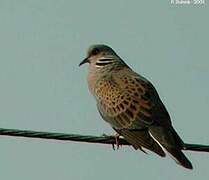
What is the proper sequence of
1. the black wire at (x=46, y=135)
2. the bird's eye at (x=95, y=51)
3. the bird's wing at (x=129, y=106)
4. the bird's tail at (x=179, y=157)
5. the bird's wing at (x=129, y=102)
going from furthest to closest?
the bird's eye at (x=95, y=51) < the bird's wing at (x=129, y=102) < the bird's wing at (x=129, y=106) < the bird's tail at (x=179, y=157) < the black wire at (x=46, y=135)

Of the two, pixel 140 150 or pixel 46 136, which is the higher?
pixel 46 136

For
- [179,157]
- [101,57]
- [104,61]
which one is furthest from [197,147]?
[101,57]

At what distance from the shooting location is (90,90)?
32.7ft

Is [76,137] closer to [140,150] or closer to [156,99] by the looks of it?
[140,150]

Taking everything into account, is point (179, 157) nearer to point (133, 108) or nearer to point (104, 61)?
point (133, 108)

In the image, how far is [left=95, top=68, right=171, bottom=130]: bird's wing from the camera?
870 centimetres

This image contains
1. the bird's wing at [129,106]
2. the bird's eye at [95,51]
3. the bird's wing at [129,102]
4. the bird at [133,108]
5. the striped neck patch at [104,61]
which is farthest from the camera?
the bird's eye at [95,51]

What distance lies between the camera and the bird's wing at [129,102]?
343 inches

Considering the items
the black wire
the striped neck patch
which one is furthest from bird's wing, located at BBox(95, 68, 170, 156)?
the black wire

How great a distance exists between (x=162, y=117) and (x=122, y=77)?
1.12 meters

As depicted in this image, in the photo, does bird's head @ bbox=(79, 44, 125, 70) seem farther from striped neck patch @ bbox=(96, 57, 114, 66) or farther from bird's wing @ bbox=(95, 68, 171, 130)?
bird's wing @ bbox=(95, 68, 171, 130)

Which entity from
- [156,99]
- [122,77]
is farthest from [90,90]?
[156,99]

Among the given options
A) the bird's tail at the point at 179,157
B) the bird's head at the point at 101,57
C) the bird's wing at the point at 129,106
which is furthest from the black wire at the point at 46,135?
the bird's head at the point at 101,57

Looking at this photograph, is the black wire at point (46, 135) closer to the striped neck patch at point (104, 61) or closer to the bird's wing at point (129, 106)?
the bird's wing at point (129, 106)
